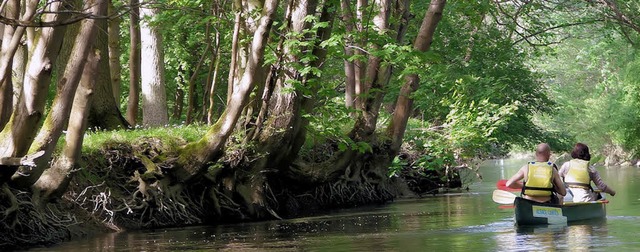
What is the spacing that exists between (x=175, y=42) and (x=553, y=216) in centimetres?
1785

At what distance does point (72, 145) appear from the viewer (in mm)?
15414

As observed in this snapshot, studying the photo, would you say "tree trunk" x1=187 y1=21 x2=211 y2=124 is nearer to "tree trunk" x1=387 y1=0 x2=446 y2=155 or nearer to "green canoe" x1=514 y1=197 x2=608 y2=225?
"tree trunk" x1=387 y1=0 x2=446 y2=155

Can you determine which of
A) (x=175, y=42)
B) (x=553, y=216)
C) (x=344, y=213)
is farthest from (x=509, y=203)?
(x=175, y=42)

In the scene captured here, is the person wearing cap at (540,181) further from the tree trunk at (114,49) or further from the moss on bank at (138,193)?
the tree trunk at (114,49)

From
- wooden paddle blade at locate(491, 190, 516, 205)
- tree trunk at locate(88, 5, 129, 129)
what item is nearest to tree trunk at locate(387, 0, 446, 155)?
wooden paddle blade at locate(491, 190, 516, 205)

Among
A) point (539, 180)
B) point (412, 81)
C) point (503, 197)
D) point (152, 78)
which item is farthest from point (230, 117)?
point (412, 81)

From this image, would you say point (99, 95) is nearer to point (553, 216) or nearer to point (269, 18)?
point (269, 18)

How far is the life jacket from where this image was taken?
17.2 meters

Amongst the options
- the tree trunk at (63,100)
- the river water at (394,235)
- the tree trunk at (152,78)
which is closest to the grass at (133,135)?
the river water at (394,235)

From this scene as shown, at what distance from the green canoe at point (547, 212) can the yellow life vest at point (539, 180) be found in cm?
27

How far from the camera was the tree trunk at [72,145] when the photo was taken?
1473cm

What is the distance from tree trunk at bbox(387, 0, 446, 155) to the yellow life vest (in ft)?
17.5

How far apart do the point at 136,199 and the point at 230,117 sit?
211cm

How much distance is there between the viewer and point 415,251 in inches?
500
